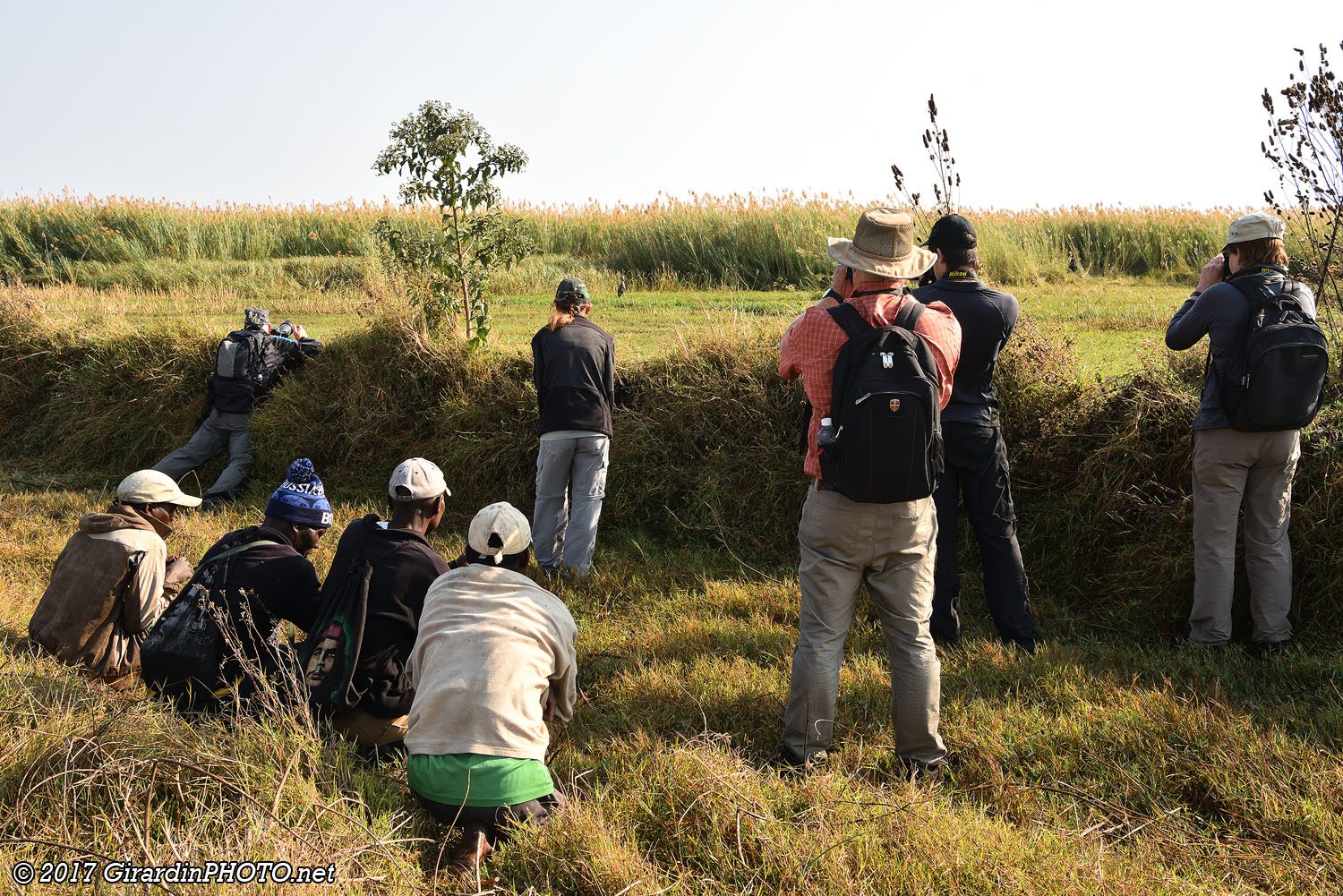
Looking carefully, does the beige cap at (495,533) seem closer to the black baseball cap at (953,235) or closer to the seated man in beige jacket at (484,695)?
the seated man in beige jacket at (484,695)

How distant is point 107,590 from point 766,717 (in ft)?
11.8

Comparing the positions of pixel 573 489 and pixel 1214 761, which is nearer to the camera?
pixel 1214 761

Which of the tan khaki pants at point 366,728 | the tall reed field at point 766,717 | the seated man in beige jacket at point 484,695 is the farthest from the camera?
the tan khaki pants at point 366,728

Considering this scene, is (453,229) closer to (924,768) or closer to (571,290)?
(571,290)

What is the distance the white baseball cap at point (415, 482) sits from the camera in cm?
440

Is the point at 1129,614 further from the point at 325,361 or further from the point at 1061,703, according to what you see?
the point at 325,361

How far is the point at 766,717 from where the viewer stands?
187 inches

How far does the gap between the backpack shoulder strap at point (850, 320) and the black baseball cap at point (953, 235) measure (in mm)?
1505

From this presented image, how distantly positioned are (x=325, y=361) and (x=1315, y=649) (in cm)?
905

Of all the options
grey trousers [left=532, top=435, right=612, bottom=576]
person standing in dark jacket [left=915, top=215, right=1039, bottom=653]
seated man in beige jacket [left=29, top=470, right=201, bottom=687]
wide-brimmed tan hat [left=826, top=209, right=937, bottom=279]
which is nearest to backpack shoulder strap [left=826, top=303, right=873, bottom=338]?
wide-brimmed tan hat [left=826, top=209, right=937, bottom=279]

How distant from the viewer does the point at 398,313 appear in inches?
393

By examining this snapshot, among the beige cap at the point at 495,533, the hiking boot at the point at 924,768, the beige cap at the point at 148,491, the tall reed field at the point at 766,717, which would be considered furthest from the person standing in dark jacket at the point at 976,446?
the beige cap at the point at 148,491

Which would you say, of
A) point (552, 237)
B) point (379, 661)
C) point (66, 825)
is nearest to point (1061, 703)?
point (379, 661)

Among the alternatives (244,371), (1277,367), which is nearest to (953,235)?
(1277,367)
